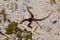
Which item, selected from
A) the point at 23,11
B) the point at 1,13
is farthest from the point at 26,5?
the point at 1,13

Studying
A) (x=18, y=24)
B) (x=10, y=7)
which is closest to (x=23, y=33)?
(x=18, y=24)

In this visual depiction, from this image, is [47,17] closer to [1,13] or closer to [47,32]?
[47,32]

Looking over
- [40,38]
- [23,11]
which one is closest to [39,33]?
[40,38]

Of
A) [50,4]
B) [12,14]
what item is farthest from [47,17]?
[12,14]

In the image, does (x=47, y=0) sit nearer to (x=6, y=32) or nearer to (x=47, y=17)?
(x=47, y=17)

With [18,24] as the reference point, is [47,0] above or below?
above

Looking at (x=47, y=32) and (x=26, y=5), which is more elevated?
(x=26, y=5)

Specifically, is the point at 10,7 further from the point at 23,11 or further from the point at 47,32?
the point at 47,32
